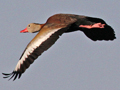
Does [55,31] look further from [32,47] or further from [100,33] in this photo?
[100,33]

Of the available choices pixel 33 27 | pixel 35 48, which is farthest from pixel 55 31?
pixel 33 27

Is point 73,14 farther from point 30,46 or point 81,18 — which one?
point 30,46

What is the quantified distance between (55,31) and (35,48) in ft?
2.70

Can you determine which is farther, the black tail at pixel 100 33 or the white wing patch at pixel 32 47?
the black tail at pixel 100 33

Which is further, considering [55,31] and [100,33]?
[100,33]

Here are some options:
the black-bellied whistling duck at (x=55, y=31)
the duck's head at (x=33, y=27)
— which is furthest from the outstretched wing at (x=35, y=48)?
the duck's head at (x=33, y=27)

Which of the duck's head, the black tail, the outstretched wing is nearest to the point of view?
the outstretched wing

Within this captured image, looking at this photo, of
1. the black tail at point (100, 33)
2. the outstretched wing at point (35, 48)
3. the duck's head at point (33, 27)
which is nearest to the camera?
the outstretched wing at point (35, 48)

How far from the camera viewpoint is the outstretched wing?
11516 mm

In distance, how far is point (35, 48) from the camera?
11586mm

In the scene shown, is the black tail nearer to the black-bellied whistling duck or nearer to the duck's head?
the black-bellied whistling duck

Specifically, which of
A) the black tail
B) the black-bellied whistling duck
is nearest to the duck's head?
the black-bellied whistling duck

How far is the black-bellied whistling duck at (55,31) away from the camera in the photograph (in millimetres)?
11578

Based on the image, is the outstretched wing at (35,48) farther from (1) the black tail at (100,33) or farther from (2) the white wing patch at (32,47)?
(1) the black tail at (100,33)
